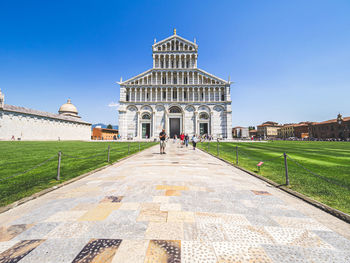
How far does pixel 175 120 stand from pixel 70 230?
36621 millimetres

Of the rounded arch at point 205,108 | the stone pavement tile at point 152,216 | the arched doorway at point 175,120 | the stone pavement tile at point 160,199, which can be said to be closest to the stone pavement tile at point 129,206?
the stone pavement tile at point 152,216

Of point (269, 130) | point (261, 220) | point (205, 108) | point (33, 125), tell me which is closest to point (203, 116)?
point (205, 108)

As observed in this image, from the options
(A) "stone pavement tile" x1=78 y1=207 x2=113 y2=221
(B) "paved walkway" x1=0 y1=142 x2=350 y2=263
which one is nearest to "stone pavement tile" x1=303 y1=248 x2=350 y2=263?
(B) "paved walkway" x1=0 y1=142 x2=350 y2=263

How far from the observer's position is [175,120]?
3869 cm

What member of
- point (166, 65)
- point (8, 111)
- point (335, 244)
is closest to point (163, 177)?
point (335, 244)

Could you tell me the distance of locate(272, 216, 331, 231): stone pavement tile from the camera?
2569mm

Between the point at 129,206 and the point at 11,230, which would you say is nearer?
the point at 11,230

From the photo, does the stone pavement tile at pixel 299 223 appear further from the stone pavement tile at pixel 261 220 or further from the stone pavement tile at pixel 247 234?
the stone pavement tile at pixel 247 234

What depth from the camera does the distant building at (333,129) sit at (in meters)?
58.3

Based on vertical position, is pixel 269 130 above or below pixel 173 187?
above

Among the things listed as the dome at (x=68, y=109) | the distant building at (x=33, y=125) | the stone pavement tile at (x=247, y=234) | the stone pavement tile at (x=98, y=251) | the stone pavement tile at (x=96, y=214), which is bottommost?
the stone pavement tile at (x=247, y=234)

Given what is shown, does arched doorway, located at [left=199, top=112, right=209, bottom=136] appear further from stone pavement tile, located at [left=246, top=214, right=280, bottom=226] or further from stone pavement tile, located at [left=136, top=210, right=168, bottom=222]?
stone pavement tile, located at [left=136, top=210, right=168, bottom=222]

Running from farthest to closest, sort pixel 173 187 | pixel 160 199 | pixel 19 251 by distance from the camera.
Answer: pixel 173 187
pixel 160 199
pixel 19 251

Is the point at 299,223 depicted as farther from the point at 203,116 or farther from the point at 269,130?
the point at 269,130
